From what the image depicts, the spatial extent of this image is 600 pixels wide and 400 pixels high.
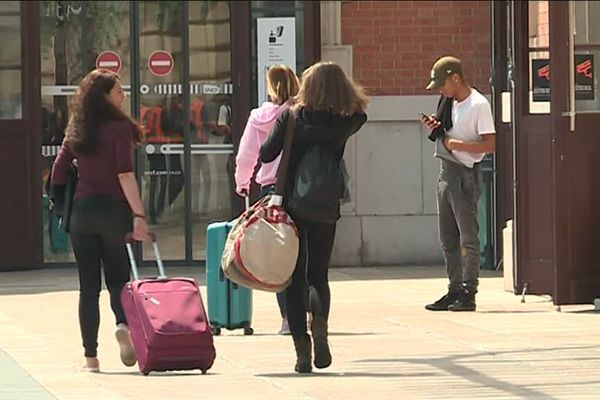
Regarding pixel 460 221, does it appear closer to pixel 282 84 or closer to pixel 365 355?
pixel 282 84

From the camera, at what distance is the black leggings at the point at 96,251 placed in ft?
33.3

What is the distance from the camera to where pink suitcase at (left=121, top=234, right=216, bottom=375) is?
31.9ft

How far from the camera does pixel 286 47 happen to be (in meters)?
17.3

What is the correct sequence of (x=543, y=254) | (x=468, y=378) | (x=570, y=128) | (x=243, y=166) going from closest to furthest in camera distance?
(x=468, y=378) < (x=243, y=166) < (x=570, y=128) < (x=543, y=254)

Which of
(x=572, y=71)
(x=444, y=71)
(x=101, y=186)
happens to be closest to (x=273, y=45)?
(x=444, y=71)

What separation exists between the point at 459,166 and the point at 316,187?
369 cm

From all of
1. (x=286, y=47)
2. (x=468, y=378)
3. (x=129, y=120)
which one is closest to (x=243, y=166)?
(x=129, y=120)

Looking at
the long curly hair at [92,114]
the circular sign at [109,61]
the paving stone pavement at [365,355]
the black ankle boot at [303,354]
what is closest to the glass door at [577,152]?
the paving stone pavement at [365,355]

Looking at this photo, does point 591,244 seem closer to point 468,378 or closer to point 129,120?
point 468,378

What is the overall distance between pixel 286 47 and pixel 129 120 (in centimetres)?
726

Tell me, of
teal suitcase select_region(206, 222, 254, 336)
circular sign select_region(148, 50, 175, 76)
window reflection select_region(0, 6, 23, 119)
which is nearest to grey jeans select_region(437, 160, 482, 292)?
teal suitcase select_region(206, 222, 254, 336)

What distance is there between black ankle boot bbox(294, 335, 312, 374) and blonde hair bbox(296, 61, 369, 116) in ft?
4.42

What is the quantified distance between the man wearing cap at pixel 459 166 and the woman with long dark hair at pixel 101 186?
3711mm

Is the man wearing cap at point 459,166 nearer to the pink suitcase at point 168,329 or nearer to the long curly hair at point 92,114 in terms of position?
the long curly hair at point 92,114
